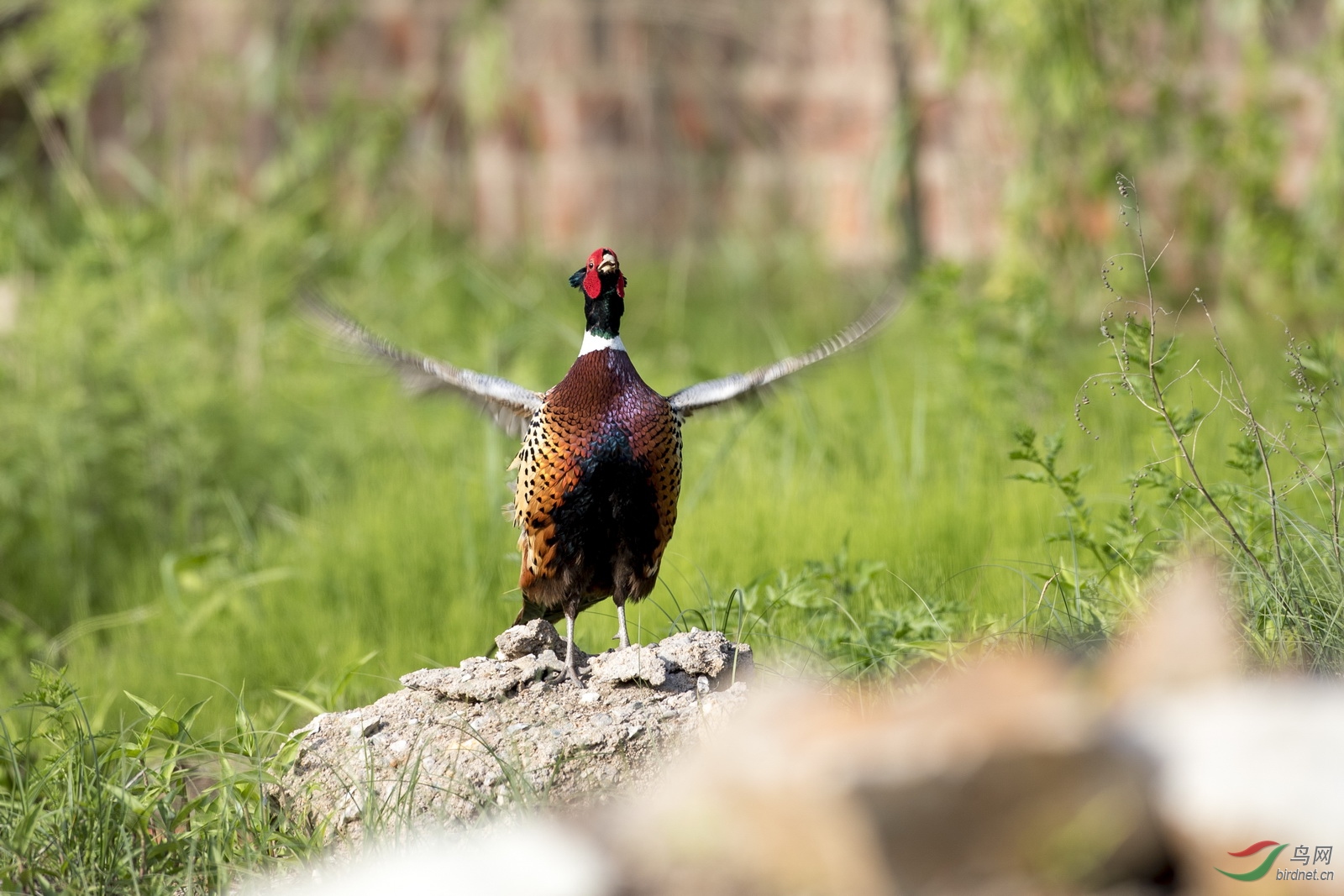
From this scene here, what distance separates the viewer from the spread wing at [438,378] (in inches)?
117

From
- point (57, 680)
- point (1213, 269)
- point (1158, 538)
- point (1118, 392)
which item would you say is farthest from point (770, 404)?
point (57, 680)

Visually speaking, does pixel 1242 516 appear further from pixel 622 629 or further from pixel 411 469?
pixel 411 469

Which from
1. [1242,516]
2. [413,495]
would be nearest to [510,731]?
[1242,516]

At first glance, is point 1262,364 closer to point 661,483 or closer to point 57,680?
point 661,483

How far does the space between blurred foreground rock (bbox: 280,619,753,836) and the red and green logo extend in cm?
103

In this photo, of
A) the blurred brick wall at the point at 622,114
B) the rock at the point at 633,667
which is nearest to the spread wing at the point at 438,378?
the rock at the point at 633,667

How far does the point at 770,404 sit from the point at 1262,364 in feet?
5.95

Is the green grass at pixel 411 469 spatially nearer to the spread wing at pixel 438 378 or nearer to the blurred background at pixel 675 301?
the blurred background at pixel 675 301

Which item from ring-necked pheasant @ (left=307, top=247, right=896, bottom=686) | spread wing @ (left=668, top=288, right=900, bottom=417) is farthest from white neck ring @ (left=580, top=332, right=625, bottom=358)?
spread wing @ (left=668, top=288, right=900, bottom=417)

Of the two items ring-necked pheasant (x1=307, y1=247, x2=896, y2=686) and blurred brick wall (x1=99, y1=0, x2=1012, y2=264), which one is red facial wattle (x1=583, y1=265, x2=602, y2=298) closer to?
ring-necked pheasant (x1=307, y1=247, x2=896, y2=686)

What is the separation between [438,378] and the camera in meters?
2.96

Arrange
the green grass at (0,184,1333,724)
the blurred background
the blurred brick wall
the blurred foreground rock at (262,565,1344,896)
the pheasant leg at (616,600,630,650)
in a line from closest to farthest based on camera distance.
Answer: the blurred foreground rock at (262,565,1344,896) → the pheasant leg at (616,600,630,650) → the blurred background → the green grass at (0,184,1333,724) → the blurred brick wall

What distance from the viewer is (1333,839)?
73.2 inches

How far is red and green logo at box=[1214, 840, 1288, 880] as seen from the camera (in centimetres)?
179
